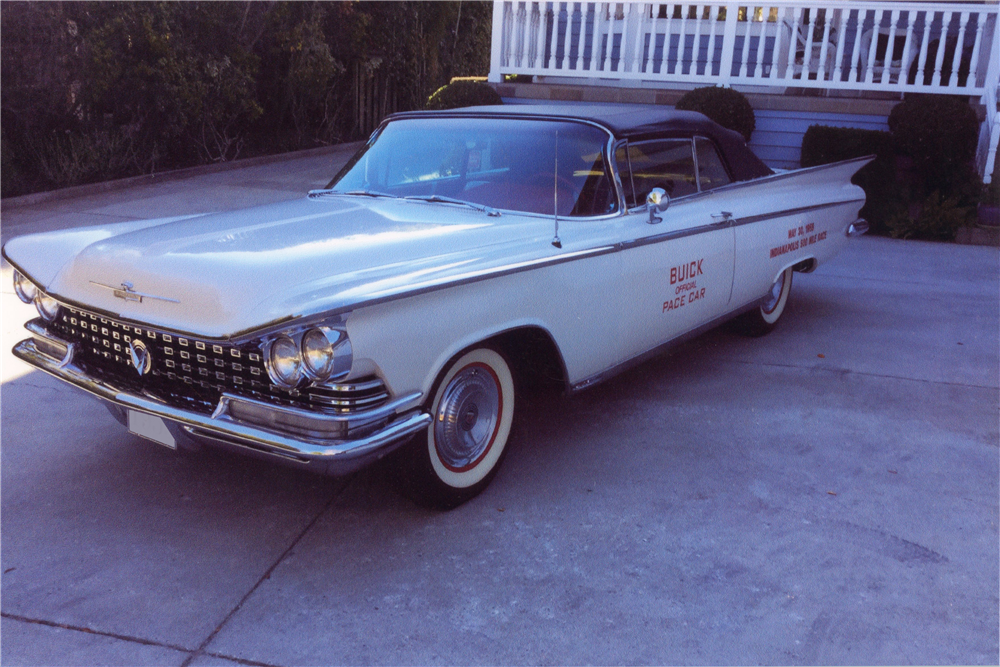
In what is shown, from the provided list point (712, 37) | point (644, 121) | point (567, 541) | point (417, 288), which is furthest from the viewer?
point (712, 37)

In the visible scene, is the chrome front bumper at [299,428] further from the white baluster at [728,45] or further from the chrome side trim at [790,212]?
→ the white baluster at [728,45]

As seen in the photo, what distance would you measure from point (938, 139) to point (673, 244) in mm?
6513

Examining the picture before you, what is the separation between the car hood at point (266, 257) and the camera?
267 centimetres

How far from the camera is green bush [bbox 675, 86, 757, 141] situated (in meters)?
9.98

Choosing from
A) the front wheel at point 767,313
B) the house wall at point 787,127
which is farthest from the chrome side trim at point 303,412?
the house wall at point 787,127

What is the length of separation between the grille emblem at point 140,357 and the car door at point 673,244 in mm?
2023

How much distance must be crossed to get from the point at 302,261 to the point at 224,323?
0.36 meters

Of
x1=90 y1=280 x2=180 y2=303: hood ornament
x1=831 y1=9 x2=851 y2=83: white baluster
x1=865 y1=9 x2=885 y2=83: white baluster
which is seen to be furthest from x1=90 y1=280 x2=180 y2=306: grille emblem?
x1=865 y1=9 x2=885 y2=83: white baluster

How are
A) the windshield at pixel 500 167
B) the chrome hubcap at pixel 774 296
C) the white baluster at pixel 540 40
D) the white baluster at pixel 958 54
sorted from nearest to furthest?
1. the windshield at pixel 500 167
2. the chrome hubcap at pixel 774 296
3. the white baluster at pixel 958 54
4. the white baluster at pixel 540 40

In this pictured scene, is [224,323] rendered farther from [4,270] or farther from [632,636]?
[4,270]

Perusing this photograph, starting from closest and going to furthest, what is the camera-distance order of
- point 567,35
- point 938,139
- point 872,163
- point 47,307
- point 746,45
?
point 47,307
point 938,139
point 872,163
point 746,45
point 567,35

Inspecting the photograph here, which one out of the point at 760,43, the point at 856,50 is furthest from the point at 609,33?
the point at 856,50

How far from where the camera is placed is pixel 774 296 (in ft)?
19.3

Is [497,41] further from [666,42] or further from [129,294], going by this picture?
[129,294]
